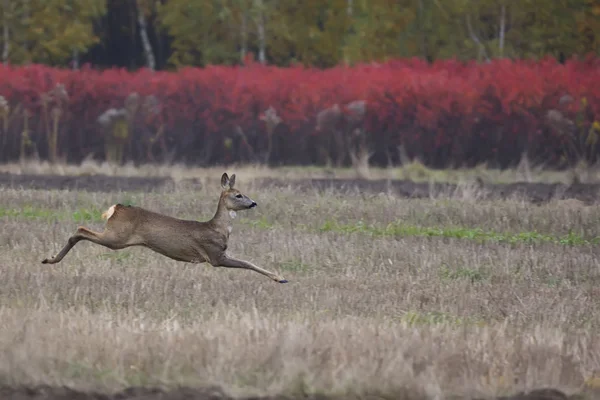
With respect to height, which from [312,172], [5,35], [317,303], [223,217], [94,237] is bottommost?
[312,172]

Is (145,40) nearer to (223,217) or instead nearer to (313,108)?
(313,108)

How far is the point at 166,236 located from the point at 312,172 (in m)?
17.9

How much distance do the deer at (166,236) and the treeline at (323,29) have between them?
2675 cm

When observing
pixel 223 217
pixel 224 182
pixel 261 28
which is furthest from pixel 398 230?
pixel 261 28

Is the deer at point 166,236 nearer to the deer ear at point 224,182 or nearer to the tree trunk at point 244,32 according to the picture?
the deer ear at point 224,182

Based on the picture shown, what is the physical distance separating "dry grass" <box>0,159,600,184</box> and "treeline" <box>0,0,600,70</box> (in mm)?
9256

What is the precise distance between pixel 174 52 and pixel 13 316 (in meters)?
38.2

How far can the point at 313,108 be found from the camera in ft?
114

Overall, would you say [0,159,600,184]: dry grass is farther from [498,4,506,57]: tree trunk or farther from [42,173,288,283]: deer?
[42,173,288,283]: deer

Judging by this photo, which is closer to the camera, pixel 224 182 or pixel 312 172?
pixel 224 182

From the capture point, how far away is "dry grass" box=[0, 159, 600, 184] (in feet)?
92.7

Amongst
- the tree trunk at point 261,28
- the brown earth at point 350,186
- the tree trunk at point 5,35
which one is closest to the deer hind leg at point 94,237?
the brown earth at point 350,186

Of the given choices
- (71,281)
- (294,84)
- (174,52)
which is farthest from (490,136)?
(71,281)

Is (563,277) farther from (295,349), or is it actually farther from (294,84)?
(294,84)
